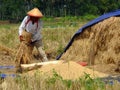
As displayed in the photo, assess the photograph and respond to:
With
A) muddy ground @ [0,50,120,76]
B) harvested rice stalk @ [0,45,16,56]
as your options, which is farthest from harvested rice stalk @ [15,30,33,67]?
harvested rice stalk @ [0,45,16,56]

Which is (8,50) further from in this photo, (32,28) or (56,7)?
(56,7)

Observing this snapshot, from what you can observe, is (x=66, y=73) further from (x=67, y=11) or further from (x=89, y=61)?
(x=67, y=11)

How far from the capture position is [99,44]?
1000 centimetres

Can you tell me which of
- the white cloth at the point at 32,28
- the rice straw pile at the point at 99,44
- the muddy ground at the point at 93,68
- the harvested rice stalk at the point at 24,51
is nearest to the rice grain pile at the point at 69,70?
the muddy ground at the point at 93,68

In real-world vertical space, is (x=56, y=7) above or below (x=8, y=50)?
below

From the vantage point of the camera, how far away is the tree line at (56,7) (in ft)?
125

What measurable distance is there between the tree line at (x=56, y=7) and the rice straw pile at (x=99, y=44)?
27.6 metres

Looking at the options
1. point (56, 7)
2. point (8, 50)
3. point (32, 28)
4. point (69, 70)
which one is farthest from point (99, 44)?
point (56, 7)

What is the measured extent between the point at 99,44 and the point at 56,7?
3075 cm

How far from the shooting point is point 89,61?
33.1 feet

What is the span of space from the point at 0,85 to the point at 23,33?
3.66m

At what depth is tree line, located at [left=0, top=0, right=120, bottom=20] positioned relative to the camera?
38188 mm

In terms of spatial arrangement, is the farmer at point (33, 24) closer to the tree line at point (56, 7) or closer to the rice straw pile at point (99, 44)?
the rice straw pile at point (99, 44)

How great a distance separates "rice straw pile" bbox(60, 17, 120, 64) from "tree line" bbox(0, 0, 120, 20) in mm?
27579
